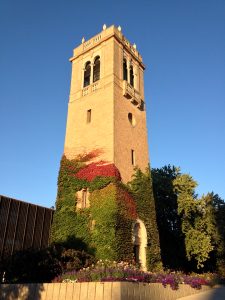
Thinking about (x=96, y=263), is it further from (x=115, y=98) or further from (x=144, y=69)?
(x=144, y=69)

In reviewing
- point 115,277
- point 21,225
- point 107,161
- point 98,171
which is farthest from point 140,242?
point 115,277

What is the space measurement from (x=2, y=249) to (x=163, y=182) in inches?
744

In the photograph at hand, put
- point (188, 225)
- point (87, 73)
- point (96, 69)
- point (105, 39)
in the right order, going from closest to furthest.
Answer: point (188, 225), point (105, 39), point (96, 69), point (87, 73)

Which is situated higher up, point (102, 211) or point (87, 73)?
point (87, 73)

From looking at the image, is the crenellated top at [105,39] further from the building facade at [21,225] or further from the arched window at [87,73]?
the building facade at [21,225]

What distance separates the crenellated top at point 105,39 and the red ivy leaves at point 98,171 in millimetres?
13705

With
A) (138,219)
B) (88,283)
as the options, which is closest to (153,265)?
(138,219)

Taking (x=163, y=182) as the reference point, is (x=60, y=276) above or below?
below

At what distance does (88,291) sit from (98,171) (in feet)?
40.7

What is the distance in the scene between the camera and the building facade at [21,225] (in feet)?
Answer: 86.4

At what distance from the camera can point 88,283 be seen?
15102mm

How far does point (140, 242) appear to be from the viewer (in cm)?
2578

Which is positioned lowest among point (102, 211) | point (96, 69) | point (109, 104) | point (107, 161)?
point (102, 211)

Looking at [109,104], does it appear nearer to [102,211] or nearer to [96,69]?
[96,69]
